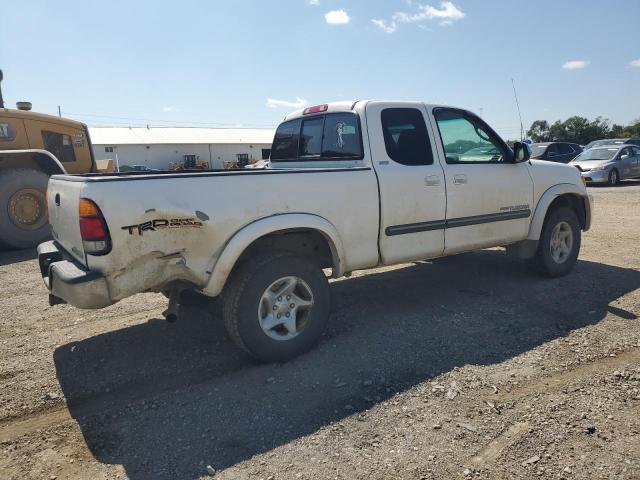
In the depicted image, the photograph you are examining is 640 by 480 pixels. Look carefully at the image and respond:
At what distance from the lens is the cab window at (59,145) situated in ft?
31.3

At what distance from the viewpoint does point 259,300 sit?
3480 mm

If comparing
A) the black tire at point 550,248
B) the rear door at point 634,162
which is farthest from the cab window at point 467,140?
the rear door at point 634,162

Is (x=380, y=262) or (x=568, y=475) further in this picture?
(x=380, y=262)

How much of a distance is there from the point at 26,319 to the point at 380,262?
141 inches

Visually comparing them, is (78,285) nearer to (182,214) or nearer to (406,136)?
(182,214)

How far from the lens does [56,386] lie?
3.42m

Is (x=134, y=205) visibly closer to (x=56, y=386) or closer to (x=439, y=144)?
(x=56, y=386)

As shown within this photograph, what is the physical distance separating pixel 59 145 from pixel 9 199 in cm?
213

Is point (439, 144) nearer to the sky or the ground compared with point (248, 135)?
nearer to the ground

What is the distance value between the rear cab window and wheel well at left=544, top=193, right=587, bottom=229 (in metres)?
2.80

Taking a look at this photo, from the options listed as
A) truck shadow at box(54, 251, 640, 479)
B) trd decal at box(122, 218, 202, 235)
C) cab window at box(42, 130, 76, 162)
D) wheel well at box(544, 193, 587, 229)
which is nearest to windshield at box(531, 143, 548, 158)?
wheel well at box(544, 193, 587, 229)

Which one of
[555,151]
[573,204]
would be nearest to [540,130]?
[555,151]

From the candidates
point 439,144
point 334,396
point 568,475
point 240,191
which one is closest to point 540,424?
point 568,475

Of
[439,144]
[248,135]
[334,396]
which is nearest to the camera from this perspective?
[334,396]
